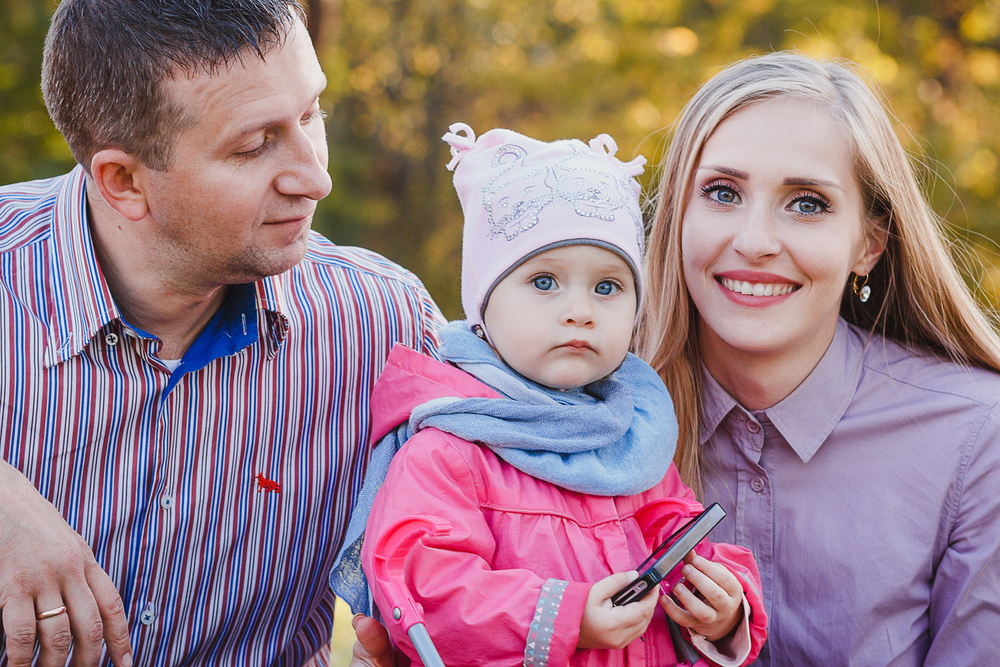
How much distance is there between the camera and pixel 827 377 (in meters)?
2.63

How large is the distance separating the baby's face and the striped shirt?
73 centimetres

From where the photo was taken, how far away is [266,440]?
8.46 ft

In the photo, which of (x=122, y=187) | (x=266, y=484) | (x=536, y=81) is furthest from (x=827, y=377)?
(x=536, y=81)

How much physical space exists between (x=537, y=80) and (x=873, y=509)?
8706 millimetres

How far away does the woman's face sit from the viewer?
2438 millimetres

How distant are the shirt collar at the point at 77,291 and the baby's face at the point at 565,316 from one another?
748 millimetres

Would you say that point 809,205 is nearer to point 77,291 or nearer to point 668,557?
point 668,557

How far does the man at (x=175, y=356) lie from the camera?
2260mm

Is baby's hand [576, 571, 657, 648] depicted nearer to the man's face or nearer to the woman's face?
the woman's face

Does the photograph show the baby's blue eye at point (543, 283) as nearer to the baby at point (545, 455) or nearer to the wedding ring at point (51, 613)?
the baby at point (545, 455)

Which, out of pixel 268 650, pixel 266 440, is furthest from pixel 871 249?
pixel 268 650

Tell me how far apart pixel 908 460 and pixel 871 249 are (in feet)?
1.93

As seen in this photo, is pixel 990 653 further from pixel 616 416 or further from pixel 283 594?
pixel 283 594

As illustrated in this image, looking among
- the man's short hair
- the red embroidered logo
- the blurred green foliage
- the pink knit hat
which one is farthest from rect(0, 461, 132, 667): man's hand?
the blurred green foliage
